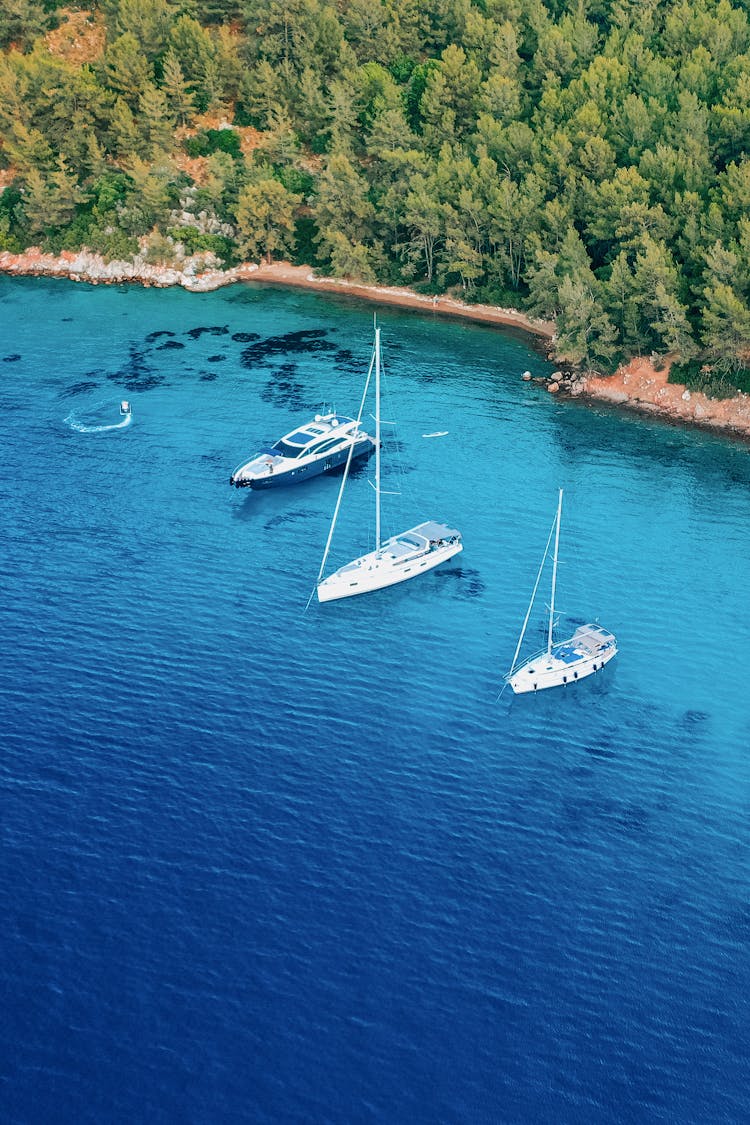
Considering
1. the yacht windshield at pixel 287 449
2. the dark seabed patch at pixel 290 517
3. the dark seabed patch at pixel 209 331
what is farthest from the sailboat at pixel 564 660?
the dark seabed patch at pixel 209 331

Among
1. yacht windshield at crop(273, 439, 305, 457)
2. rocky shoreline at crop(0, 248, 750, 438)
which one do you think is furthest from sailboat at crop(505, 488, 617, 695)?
rocky shoreline at crop(0, 248, 750, 438)

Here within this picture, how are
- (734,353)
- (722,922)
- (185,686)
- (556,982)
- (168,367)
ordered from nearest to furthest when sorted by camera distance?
(556,982) < (722,922) < (185,686) < (734,353) < (168,367)

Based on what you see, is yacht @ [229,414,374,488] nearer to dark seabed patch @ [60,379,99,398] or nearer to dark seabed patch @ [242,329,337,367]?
dark seabed patch @ [242,329,337,367]

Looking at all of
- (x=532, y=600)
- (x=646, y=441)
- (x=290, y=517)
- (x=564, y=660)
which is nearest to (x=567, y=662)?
(x=564, y=660)

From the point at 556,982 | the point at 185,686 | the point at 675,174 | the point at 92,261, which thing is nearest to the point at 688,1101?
the point at 556,982

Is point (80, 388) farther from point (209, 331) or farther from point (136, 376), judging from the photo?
point (209, 331)

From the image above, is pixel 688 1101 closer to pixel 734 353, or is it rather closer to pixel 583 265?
pixel 734 353
